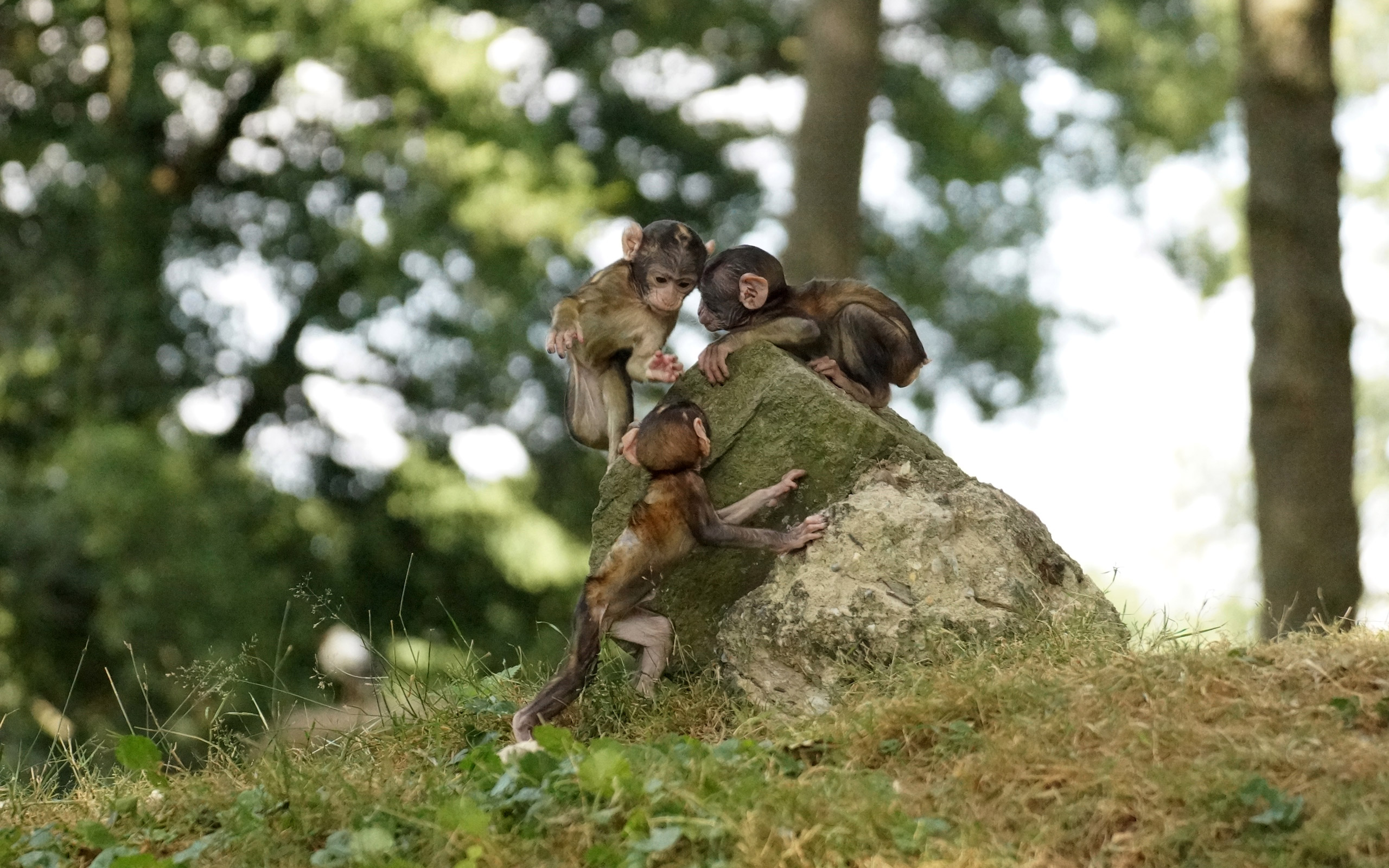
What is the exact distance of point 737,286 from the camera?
6023 mm

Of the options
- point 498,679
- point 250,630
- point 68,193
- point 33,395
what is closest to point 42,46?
point 68,193

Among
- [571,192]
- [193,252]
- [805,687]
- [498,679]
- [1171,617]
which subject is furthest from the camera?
[193,252]

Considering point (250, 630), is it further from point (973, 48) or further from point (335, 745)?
point (973, 48)

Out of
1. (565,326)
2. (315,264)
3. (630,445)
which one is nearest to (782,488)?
(630,445)

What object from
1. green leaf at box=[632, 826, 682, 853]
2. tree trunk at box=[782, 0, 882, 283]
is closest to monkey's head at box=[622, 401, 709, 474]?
green leaf at box=[632, 826, 682, 853]

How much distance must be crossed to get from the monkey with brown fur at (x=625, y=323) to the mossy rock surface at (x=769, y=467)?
458mm

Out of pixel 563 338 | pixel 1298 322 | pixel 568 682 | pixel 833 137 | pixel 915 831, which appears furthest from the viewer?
pixel 833 137

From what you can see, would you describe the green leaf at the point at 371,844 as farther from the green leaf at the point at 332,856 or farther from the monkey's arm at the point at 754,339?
the monkey's arm at the point at 754,339

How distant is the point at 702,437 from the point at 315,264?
10.5 meters

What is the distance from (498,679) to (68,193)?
9.90 metres

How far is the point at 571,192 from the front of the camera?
45.5 ft

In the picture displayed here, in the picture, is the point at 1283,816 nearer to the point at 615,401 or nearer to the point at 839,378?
the point at 839,378

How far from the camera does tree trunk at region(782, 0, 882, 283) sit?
38.1ft

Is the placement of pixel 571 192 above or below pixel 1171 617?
above
